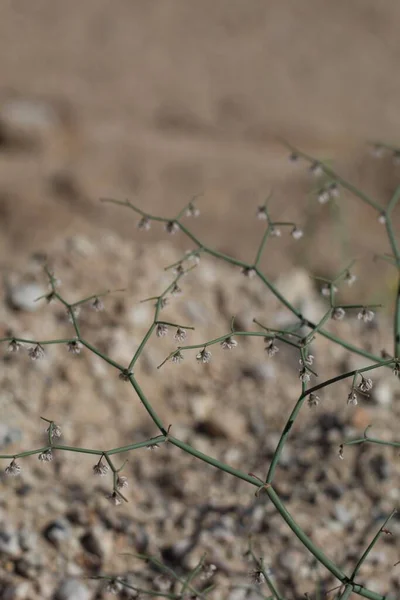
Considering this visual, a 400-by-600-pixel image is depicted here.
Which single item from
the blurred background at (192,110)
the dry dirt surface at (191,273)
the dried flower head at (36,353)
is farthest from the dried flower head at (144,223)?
the blurred background at (192,110)

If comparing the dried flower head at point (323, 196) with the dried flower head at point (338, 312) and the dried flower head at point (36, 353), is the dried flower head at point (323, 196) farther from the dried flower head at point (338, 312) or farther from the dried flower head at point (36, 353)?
A: the dried flower head at point (36, 353)

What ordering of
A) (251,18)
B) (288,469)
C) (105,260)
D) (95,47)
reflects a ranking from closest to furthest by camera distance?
1. (288,469)
2. (105,260)
3. (95,47)
4. (251,18)

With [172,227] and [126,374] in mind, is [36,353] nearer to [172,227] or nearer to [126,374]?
[126,374]

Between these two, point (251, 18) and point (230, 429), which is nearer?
point (230, 429)

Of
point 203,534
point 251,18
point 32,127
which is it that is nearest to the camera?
point 203,534

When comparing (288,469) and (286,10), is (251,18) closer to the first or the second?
(286,10)

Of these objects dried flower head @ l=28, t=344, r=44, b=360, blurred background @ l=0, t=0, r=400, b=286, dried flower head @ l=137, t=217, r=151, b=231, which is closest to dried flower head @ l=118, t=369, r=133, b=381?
dried flower head @ l=28, t=344, r=44, b=360

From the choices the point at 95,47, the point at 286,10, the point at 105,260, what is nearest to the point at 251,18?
the point at 286,10

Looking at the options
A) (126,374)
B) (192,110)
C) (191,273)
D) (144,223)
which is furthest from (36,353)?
(192,110)
